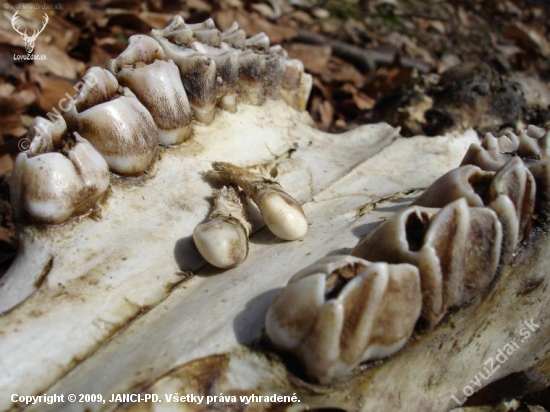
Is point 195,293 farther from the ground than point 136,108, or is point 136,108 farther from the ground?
point 136,108

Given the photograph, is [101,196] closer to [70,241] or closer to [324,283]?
[70,241]

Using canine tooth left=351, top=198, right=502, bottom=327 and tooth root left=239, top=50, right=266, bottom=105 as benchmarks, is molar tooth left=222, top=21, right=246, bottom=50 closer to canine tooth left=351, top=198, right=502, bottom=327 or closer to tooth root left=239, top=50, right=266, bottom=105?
tooth root left=239, top=50, right=266, bottom=105

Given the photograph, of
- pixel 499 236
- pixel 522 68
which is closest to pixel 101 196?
pixel 499 236

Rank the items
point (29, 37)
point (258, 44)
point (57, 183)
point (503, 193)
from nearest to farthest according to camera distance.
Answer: point (503, 193) < point (57, 183) < point (258, 44) < point (29, 37)

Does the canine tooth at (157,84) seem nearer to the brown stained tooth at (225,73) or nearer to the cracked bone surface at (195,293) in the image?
the cracked bone surface at (195,293)

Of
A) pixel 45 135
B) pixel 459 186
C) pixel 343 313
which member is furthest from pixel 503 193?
pixel 45 135

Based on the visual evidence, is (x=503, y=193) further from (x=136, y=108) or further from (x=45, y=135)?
(x=45, y=135)

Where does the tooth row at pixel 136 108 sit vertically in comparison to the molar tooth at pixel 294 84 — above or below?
above

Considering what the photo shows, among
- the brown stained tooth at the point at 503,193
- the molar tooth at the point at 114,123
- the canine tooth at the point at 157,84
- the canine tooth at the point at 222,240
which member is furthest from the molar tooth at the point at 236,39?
the brown stained tooth at the point at 503,193
